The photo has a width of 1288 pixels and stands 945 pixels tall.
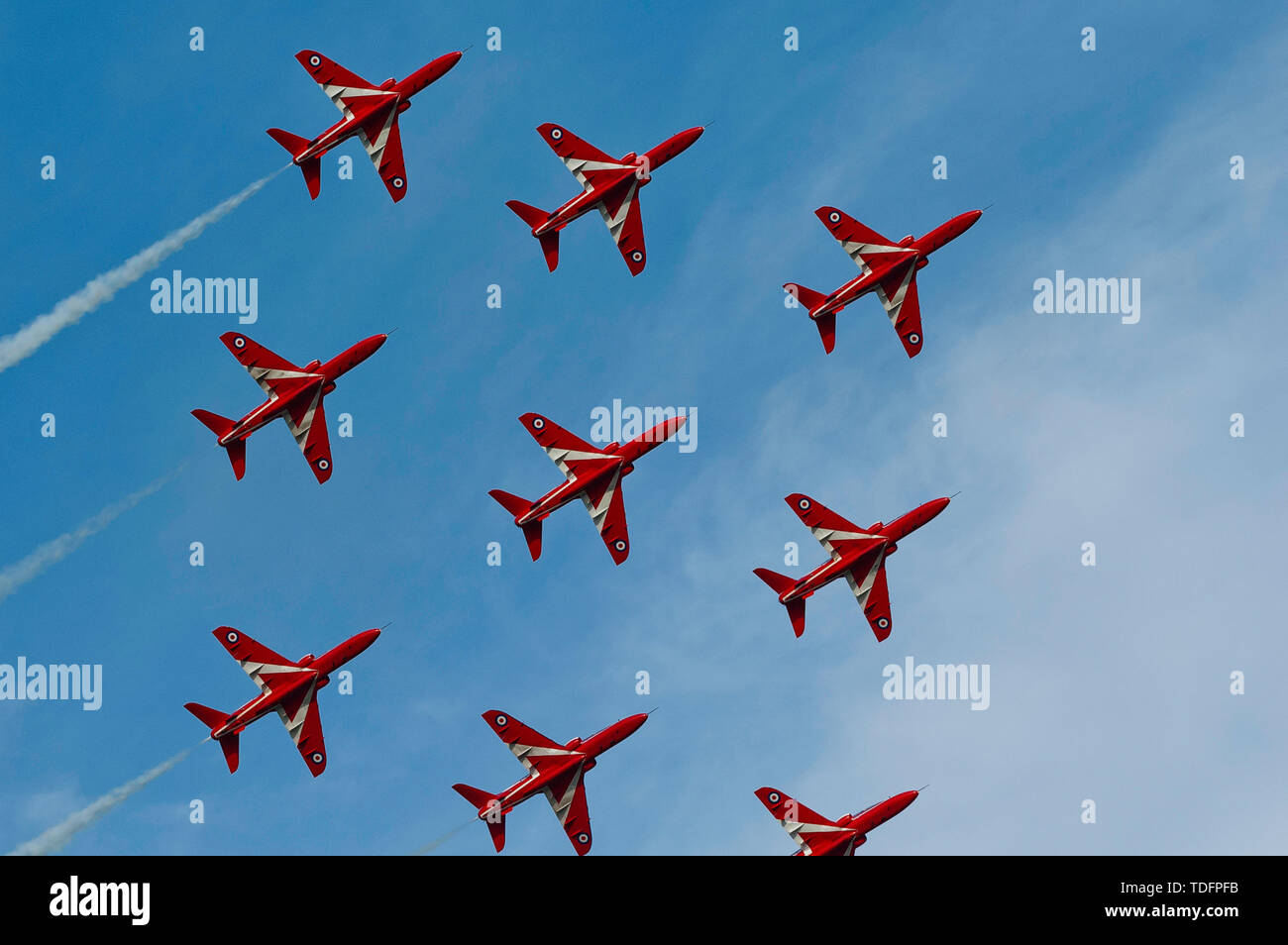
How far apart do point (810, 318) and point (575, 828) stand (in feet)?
125

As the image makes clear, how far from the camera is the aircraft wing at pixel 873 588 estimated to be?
10731 cm

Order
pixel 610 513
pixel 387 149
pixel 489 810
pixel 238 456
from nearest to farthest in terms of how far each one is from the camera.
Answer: pixel 489 810 < pixel 238 456 < pixel 610 513 < pixel 387 149

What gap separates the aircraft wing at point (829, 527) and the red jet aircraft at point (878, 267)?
10.8 metres

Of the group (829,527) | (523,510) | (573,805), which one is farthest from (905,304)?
(573,805)

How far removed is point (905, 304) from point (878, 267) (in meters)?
3.48

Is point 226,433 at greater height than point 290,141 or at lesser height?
lesser

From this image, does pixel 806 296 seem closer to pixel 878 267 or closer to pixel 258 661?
pixel 878 267

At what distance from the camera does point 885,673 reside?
338 feet

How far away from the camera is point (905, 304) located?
10981cm

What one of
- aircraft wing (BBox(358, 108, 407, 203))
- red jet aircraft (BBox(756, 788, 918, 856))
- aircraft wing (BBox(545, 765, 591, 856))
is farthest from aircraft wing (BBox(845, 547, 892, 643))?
aircraft wing (BBox(358, 108, 407, 203))

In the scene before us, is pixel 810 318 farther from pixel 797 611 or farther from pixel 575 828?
pixel 575 828

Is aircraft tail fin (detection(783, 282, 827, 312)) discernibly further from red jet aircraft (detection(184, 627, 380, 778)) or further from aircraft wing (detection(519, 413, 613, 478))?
red jet aircraft (detection(184, 627, 380, 778))

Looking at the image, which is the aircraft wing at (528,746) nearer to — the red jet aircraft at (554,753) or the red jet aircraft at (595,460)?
the red jet aircraft at (554,753)
